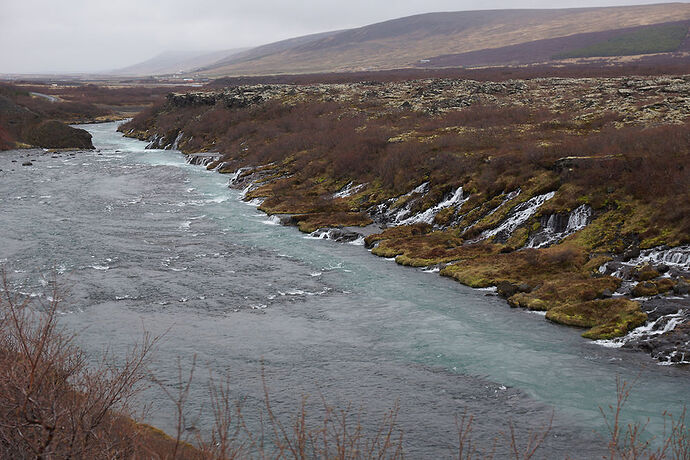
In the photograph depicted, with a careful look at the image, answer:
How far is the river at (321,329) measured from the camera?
65.8 feet

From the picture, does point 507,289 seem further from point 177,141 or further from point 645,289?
point 177,141

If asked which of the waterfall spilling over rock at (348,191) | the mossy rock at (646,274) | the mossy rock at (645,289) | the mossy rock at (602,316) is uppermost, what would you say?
the waterfall spilling over rock at (348,191)

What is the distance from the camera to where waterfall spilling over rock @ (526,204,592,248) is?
1449 inches

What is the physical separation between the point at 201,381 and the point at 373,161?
38950mm

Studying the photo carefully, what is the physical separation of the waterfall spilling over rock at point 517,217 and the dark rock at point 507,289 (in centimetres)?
848

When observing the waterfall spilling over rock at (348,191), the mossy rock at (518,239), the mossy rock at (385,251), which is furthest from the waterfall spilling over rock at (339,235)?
the waterfall spilling over rock at (348,191)

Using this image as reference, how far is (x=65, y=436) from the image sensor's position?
8992 mm

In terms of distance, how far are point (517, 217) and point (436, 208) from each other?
7.58 metres

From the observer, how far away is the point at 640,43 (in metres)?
176

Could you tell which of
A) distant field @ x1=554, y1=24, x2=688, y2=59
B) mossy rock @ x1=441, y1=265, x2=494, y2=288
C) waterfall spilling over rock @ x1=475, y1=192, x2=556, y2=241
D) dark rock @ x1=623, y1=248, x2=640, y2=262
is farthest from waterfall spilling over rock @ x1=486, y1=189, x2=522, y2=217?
distant field @ x1=554, y1=24, x2=688, y2=59

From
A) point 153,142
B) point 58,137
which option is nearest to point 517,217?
point 153,142

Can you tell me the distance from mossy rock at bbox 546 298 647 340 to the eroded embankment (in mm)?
77

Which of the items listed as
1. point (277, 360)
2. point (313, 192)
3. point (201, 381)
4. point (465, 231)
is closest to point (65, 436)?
point (201, 381)

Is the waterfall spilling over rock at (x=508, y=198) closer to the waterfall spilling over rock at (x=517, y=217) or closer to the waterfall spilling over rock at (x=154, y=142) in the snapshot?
the waterfall spilling over rock at (x=517, y=217)
